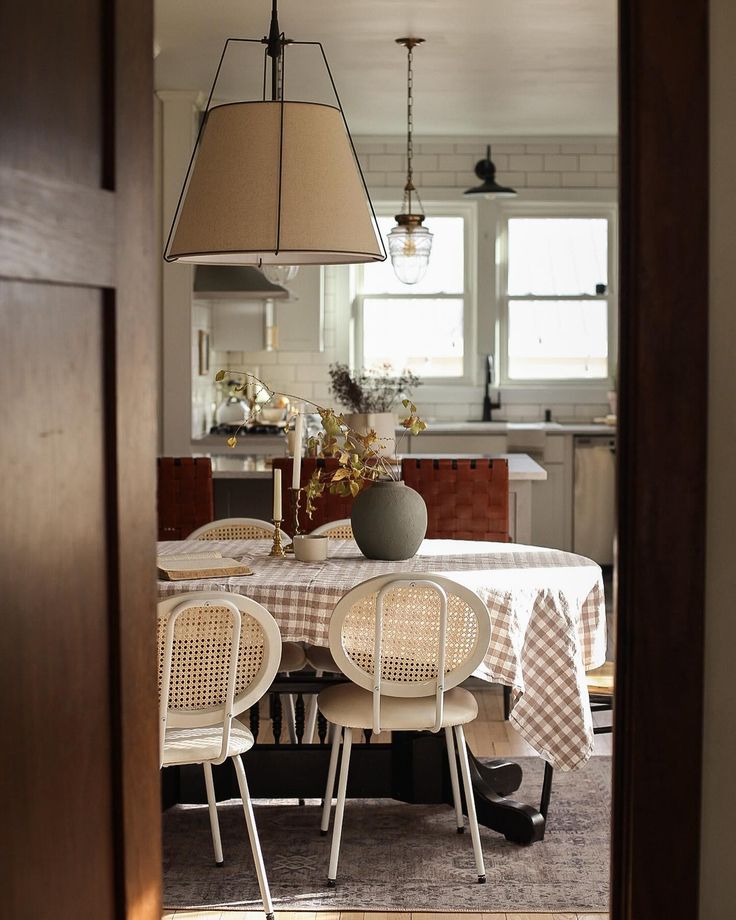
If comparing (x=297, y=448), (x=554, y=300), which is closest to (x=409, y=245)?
(x=554, y=300)

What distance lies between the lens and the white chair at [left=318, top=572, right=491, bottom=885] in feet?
9.82

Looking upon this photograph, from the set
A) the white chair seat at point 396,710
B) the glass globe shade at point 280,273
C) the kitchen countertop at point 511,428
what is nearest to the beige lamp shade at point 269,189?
the white chair seat at point 396,710

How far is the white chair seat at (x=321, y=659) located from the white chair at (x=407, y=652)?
0.48m

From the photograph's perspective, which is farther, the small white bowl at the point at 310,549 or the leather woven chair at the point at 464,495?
the leather woven chair at the point at 464,495

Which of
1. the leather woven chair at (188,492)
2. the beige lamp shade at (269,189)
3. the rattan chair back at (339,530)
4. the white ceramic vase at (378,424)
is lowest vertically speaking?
the rattan chair back at (339,530)

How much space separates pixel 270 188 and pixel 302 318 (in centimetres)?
506

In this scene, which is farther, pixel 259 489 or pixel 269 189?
pixel 259 489

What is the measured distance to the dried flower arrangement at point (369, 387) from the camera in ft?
24.7

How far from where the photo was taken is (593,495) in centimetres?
765

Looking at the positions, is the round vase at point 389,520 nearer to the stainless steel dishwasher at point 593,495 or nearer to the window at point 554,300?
the stainless steel dishwasher at point 593,495
